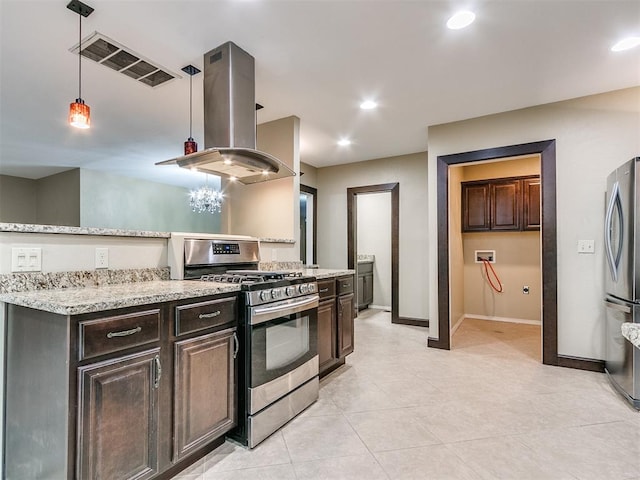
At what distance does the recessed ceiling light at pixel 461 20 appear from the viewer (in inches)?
79.5

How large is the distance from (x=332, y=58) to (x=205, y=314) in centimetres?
207

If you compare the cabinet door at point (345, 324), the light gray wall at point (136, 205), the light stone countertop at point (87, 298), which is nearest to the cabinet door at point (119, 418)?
the light stone countertop at point (87, 298)

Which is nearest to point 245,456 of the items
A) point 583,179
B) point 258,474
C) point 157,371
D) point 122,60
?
point 258,474

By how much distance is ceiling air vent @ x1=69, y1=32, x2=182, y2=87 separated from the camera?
2283 millimetres

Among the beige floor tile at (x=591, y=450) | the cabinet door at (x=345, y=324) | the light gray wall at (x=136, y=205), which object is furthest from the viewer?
the light gray wall at (x=136, y=205)

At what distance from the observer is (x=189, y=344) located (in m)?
1.57

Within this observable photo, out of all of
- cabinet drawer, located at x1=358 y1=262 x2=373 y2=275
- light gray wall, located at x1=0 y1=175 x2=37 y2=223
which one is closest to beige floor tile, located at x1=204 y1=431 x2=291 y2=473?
cabinet drawer, located at x1=358 y1=262 x2=373 y2=275

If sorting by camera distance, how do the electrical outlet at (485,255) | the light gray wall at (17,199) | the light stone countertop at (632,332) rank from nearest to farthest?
the light stone countertop at (632,332)
the electrical outlet at (485,255)
the light gray wall at (17,199)

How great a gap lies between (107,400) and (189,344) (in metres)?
0.39

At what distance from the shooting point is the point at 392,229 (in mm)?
5031

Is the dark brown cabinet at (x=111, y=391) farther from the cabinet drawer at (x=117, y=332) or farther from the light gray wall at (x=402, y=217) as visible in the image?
the light gray wall at (x=402, y=217)

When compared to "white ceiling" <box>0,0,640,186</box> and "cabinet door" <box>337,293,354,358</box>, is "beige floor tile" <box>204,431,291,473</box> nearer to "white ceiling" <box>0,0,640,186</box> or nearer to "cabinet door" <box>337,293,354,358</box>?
"cabinet door" <box>337,293,354,358</box>

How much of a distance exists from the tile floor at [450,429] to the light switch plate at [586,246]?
1115 mm

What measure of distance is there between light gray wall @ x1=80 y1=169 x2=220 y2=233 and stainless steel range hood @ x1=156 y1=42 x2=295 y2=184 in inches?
181
